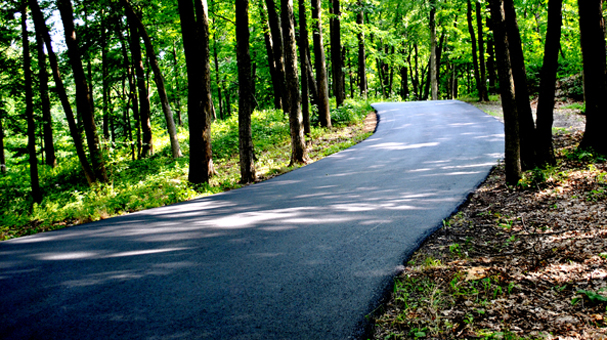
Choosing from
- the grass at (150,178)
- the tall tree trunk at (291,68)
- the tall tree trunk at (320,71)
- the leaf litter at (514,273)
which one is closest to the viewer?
the leaf litter at (514,273)

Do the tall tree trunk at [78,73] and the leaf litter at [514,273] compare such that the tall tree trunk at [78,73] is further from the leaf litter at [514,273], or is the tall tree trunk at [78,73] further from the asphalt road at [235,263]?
the leaf litter at [514,273]

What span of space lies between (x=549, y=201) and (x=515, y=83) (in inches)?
108

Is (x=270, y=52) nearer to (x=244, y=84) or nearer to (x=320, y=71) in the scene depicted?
(x=320, y=71)

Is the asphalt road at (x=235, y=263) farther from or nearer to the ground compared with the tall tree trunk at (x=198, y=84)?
nearer to the ground

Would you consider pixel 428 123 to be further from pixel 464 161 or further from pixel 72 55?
pixel 72 55

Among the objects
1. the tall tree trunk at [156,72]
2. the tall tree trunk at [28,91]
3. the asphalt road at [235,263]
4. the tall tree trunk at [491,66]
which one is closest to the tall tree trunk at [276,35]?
the tall tree trunk at [156,72]

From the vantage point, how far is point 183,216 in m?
7.41

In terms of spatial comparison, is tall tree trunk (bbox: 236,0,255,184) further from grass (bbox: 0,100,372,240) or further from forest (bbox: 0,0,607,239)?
grass (bbox: 0,100,372,240)

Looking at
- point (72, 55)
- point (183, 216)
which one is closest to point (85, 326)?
point (183, 216)

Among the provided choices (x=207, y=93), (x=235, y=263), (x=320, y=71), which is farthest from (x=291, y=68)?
(x=235, y=263)

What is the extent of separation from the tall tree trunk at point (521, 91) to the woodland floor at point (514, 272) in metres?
0.97

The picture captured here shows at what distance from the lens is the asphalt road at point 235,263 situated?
3457mm

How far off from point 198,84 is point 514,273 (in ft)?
30.6

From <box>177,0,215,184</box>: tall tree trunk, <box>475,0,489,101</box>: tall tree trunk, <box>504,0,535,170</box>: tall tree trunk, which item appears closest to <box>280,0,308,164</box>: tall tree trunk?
<box>177,0,215,184</box>: tall tree trunk
